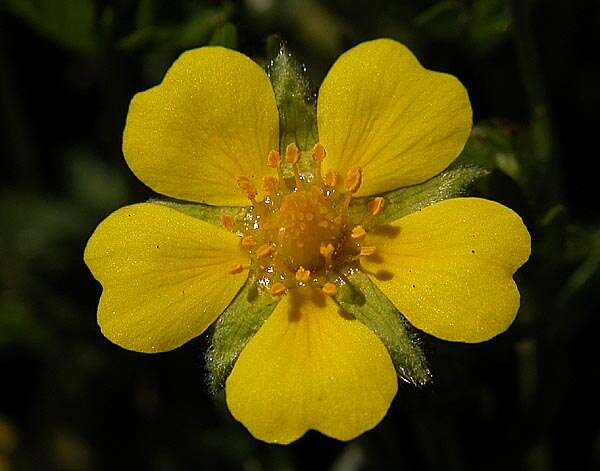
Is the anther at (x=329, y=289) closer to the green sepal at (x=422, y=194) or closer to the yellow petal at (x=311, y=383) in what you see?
the yellow petal at (x=311, y=383)

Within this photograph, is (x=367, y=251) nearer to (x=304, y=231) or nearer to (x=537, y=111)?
(x=304, y=231)

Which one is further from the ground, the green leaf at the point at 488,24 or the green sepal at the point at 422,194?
the green sepal at the point at 422,194

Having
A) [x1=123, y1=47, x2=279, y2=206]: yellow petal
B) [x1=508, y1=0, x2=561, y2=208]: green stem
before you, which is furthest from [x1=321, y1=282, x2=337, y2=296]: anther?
[x1=508, y1=0, x2=561, y2=208]: green stem

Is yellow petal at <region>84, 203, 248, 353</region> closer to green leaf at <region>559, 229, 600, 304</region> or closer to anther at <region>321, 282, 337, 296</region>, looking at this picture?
anther at <region>321, 282, 337, 296</region>

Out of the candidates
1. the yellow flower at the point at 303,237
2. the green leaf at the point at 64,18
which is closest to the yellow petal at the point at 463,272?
the yellow flower at the point at 303,237

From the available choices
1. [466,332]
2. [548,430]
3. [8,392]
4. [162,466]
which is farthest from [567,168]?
[8,392]

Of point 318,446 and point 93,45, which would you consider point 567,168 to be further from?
point 93,45
